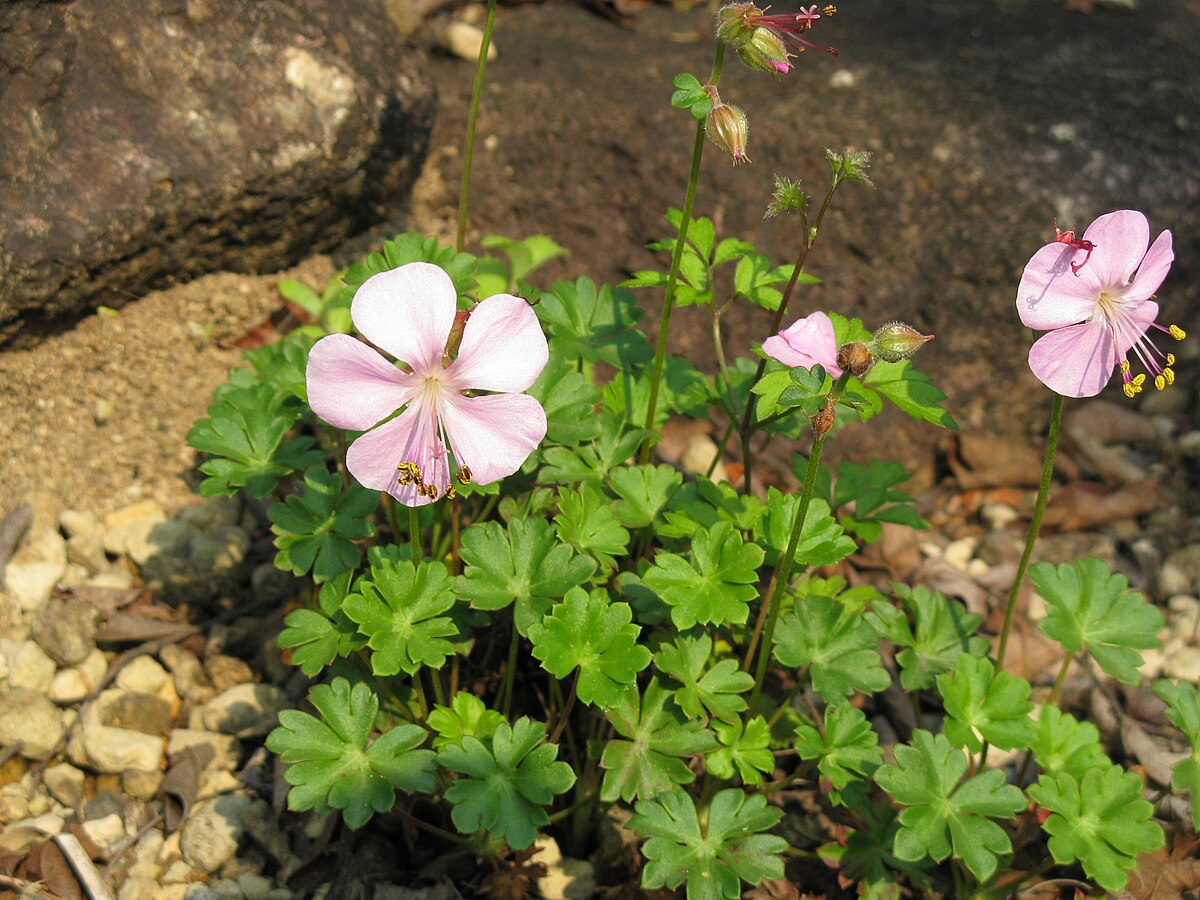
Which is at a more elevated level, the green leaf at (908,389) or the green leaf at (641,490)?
the green leaf at (908,389)

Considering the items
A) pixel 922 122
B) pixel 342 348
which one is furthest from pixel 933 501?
pixel 342 348

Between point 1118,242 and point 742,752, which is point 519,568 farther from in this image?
point 1118,242

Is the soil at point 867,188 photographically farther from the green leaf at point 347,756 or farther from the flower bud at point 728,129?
the flower bud at point 728,129

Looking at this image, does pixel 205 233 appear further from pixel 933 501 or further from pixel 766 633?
pixel 933 501

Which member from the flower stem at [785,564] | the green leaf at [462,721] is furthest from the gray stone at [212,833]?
the flower stem at [785,564]

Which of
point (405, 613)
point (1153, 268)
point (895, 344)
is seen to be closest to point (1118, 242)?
point (1153, 268)

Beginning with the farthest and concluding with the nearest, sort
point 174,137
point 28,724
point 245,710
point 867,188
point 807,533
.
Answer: point 867,188, point 174,137, point 245,710, point 28,724, point 807,533
